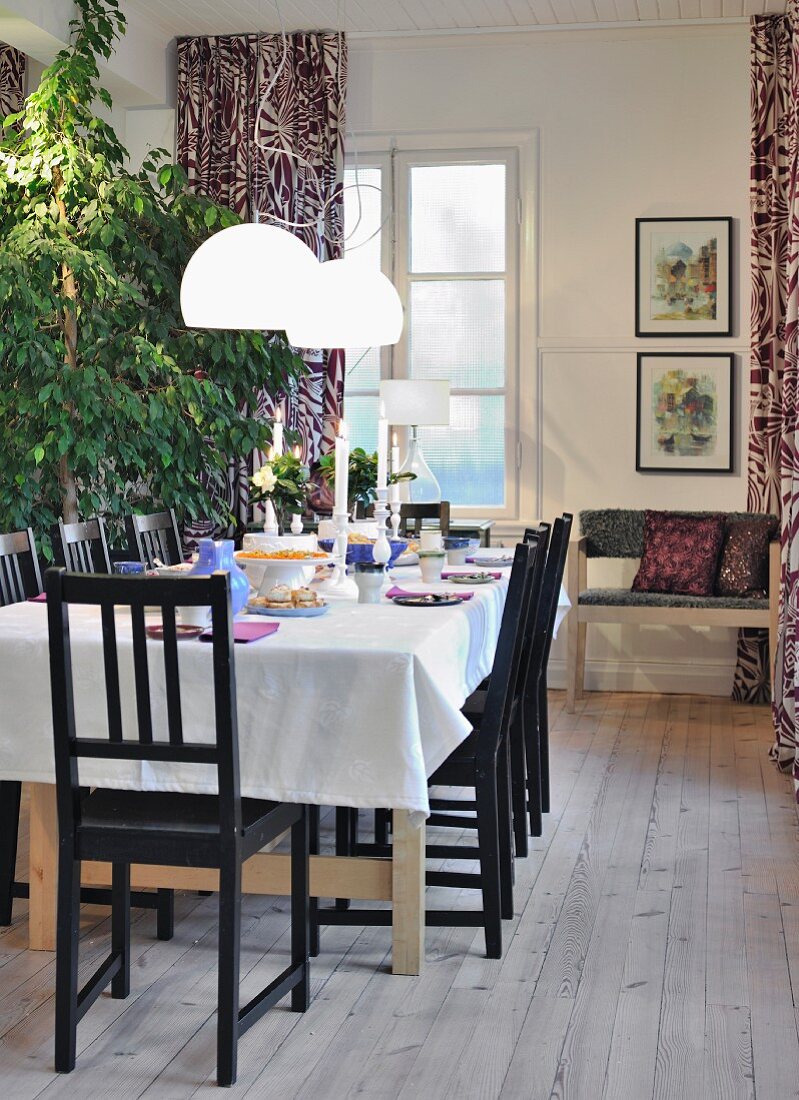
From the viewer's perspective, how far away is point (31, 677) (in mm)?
2947

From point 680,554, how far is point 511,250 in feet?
5.71

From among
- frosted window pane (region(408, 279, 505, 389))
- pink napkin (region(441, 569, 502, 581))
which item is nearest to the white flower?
pink napkin (region(441, 569, 502, 581))

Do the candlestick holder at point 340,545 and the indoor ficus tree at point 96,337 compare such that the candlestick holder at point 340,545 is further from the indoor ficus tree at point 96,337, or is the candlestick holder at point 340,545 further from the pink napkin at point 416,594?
the indoor ficus tree at point 96,337

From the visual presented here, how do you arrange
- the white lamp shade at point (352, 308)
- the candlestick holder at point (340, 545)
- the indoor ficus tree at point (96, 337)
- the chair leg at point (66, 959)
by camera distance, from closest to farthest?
1. the chair leg at point (66, 959)
2. the candlestick holder at point (340, 545)
3. the white lamp shade at point (352, 308)
4. the indoor ficus tree at point (96, 337)

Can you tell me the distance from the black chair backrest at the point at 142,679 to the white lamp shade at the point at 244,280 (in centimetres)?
142

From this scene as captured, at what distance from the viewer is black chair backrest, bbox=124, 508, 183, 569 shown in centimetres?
455

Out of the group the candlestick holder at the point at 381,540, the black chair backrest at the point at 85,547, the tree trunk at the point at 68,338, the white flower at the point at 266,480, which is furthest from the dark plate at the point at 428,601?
the tree trunk at the point at 68,338

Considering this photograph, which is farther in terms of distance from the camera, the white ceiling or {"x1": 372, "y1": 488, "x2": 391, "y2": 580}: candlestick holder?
the white ceiling

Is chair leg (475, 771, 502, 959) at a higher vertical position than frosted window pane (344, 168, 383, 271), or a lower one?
lower

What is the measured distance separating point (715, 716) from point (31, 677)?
3956mm

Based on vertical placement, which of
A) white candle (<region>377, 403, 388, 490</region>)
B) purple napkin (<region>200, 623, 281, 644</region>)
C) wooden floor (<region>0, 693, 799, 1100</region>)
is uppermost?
white candle (<region>377, 403, 388, 490</region>)

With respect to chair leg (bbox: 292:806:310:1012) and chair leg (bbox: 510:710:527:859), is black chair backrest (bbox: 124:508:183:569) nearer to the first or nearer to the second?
chair leg (bbox: 510:710:527:859)

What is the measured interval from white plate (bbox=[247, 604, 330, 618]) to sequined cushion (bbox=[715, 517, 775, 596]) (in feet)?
11.2

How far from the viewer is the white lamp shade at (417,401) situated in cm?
629
